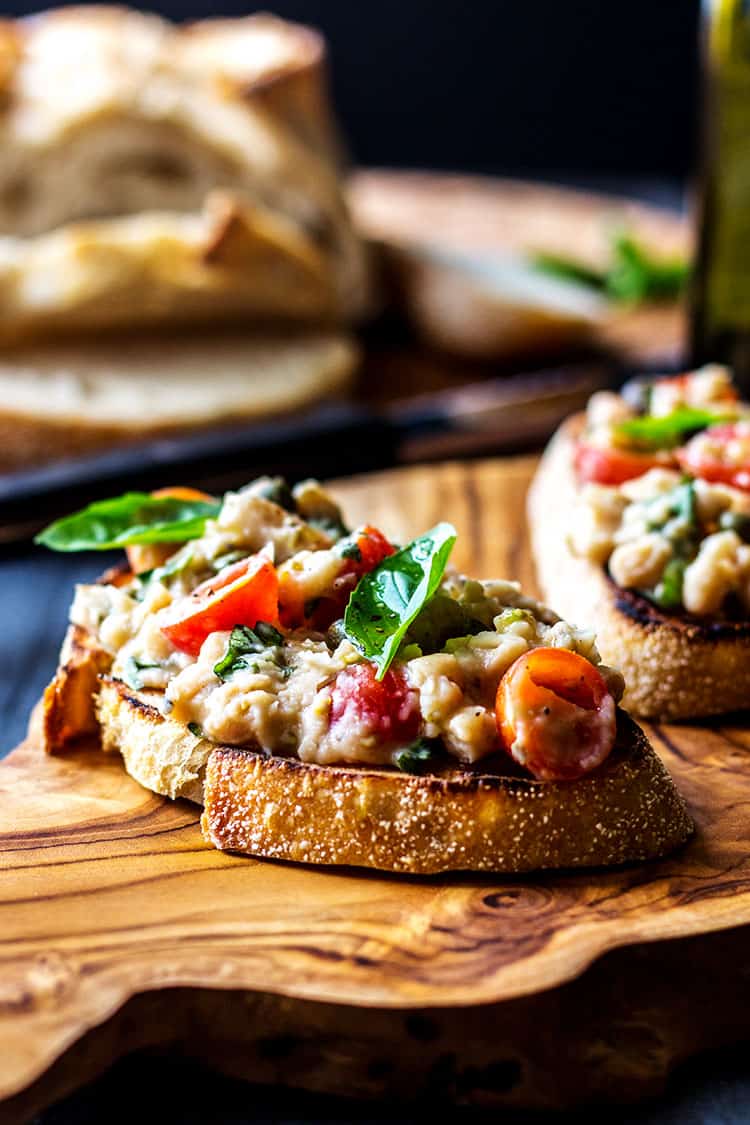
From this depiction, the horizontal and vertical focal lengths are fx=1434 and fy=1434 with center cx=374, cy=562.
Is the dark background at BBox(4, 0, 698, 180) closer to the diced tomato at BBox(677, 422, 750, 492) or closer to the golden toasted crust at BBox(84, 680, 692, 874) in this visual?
the diced tomato at BBox(677, 422, 750, 492)

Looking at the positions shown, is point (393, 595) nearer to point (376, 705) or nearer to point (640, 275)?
point (376, 705)

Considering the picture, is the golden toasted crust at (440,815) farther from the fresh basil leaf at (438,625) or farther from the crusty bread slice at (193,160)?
the crusty bread slice at (193,160)

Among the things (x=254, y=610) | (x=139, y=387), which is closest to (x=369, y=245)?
(x=139, y=387)

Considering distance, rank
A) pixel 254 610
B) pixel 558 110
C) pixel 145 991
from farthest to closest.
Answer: pixel 558 110, pixel 254 610, pixel 145 991

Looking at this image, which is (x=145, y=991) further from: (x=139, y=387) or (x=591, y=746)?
(x=139, y=387)

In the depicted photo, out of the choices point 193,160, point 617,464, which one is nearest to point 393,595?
point 617,464

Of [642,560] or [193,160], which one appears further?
[193,160]
